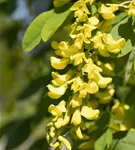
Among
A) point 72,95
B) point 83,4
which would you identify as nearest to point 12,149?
point 72,95

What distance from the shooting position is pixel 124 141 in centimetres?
122

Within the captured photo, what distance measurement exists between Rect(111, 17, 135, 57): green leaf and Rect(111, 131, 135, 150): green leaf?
0.84 feet

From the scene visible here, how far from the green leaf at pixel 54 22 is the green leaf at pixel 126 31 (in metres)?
0.12

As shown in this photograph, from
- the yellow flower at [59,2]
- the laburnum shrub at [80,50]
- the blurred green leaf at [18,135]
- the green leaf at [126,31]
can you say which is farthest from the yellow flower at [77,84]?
the blurred green leaf at [18,135]

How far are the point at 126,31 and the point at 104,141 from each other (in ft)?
0.99

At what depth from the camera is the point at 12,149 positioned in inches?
65.2

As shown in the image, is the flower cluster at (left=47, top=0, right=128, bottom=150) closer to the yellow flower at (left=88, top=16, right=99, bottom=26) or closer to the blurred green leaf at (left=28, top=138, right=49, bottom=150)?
the yellow flower at (left=88, top=16, right=99, bottom=26)

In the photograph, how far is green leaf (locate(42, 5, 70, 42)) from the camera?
1.10m

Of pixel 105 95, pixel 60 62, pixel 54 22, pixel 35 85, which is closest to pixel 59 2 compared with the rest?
pixel 54 22

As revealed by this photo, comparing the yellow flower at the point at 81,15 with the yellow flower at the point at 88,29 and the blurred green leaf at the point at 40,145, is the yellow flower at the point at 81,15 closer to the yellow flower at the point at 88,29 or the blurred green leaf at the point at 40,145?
the yellow flower at the point at 88,29

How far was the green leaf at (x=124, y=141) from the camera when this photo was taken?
1.20 metres

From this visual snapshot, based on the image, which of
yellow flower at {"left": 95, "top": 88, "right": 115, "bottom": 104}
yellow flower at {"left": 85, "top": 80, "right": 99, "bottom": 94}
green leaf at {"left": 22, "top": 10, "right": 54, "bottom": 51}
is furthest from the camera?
yellow flower at {"left": 95, "top": 88, "right": 115, "bottom": 104}

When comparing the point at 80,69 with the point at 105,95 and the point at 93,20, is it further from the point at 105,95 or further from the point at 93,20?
the point at 105,95

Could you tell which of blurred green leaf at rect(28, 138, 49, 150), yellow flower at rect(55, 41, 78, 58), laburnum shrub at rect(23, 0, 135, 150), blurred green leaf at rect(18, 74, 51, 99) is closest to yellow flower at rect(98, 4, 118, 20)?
laburnum shrub at rect(23, 0, 135, 150)
